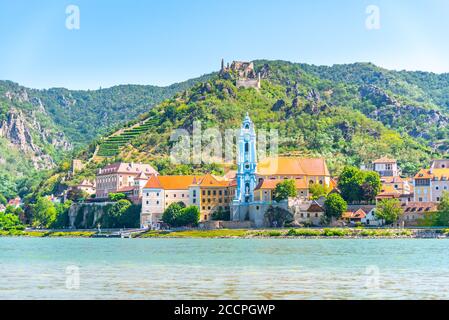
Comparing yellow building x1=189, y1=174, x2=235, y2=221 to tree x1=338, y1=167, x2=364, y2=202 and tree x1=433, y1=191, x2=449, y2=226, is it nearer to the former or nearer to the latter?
tree x1=338, y1=167, x2=364, y2=202

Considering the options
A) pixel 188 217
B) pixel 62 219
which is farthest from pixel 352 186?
pixel 62 219

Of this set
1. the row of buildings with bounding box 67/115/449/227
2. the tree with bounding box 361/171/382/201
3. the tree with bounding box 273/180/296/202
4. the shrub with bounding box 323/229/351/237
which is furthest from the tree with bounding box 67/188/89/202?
the shrub with bounding box 323/229/351/237

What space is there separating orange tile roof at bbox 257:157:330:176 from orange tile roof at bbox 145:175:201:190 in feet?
37.3

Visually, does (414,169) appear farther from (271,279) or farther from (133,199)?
(271,279)

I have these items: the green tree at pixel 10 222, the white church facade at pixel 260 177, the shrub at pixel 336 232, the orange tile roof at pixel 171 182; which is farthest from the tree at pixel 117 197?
the shrub at pixel 336 232

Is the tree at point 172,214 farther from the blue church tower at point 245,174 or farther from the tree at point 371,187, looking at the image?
the tree at point 371,187

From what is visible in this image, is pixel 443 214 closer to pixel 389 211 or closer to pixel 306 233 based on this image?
pixel 389 211

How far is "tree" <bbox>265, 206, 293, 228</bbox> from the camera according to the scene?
117250 millimetres

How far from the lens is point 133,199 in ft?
470

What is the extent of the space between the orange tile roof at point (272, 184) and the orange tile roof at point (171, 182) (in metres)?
14.7

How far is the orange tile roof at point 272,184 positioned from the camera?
408 ft
